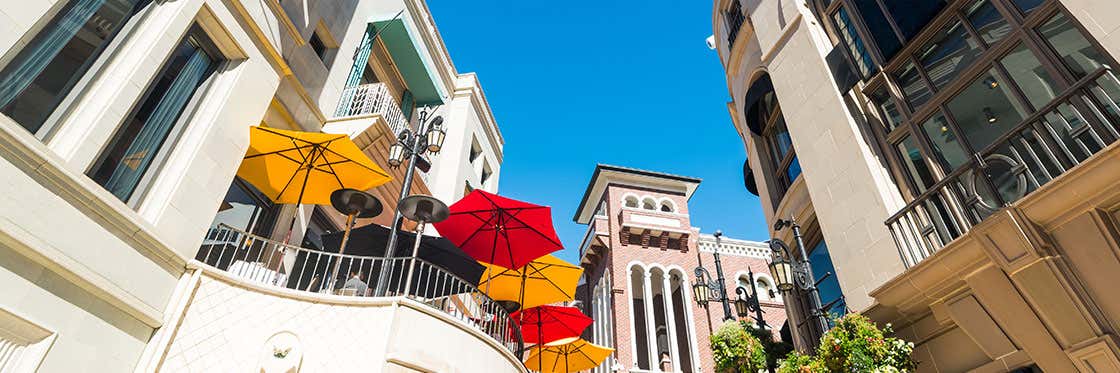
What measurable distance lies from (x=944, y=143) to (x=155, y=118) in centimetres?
1137

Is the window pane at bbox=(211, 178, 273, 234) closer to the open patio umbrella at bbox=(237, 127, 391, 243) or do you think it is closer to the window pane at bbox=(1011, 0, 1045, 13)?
the open patio umbrella at bbox=(237, 127, 391, 243)

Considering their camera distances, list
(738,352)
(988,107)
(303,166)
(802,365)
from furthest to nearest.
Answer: (738,352)
(303,166)
(802,365)
(988,107)

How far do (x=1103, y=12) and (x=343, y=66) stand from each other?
12.9 metres

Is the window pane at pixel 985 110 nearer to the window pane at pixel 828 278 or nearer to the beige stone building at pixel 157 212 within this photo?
the window pane at pixel 828 278

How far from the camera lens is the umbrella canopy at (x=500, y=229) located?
9.84 metres

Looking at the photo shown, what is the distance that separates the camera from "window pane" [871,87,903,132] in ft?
28.8

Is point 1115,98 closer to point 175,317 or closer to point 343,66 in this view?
point 175,317

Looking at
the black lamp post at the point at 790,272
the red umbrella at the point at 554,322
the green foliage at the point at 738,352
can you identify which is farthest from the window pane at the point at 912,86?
the red umbrella at the point at 554,322

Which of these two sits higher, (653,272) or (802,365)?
(653,272)

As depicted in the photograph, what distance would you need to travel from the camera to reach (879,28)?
9234 millimetres

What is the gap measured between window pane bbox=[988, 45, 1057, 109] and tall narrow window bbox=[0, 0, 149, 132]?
37.7ft

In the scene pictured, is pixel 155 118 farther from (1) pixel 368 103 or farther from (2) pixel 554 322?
(2) pixel 554 322

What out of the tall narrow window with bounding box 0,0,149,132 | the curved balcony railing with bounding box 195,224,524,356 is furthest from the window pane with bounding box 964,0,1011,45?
the tall narrow window with bounding box 0,0,149,132

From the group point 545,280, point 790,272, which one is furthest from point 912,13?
point 545,280
